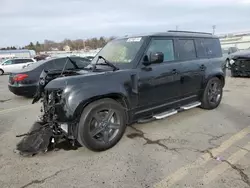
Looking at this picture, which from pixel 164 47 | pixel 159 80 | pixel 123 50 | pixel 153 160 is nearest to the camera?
pixel 153 160

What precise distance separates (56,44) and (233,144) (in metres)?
96.5

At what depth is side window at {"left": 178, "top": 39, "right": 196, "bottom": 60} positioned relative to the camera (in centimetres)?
520

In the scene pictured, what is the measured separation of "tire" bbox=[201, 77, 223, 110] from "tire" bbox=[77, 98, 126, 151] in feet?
8.86

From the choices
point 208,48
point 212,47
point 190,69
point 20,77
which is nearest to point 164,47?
point 190,69

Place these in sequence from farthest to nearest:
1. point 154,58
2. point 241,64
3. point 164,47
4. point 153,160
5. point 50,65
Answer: point 241,64, point 50,65, point 164,47, point 154,58, point 153,160

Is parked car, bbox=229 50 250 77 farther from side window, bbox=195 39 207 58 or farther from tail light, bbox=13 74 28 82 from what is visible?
tail light, bbox=13 74 28 82

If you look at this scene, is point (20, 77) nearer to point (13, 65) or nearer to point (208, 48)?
point (208, 48)

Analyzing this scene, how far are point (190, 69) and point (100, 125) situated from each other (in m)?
2.54

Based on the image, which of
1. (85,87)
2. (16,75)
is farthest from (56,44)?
(85,87)

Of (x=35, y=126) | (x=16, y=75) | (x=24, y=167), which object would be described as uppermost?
(x=16, y=75)

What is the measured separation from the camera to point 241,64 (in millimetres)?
12203

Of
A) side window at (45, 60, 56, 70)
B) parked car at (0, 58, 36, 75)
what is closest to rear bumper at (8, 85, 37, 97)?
side window at (45, 60, 56, 70)

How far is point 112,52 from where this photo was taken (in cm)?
500

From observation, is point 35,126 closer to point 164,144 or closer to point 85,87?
point 85,87
